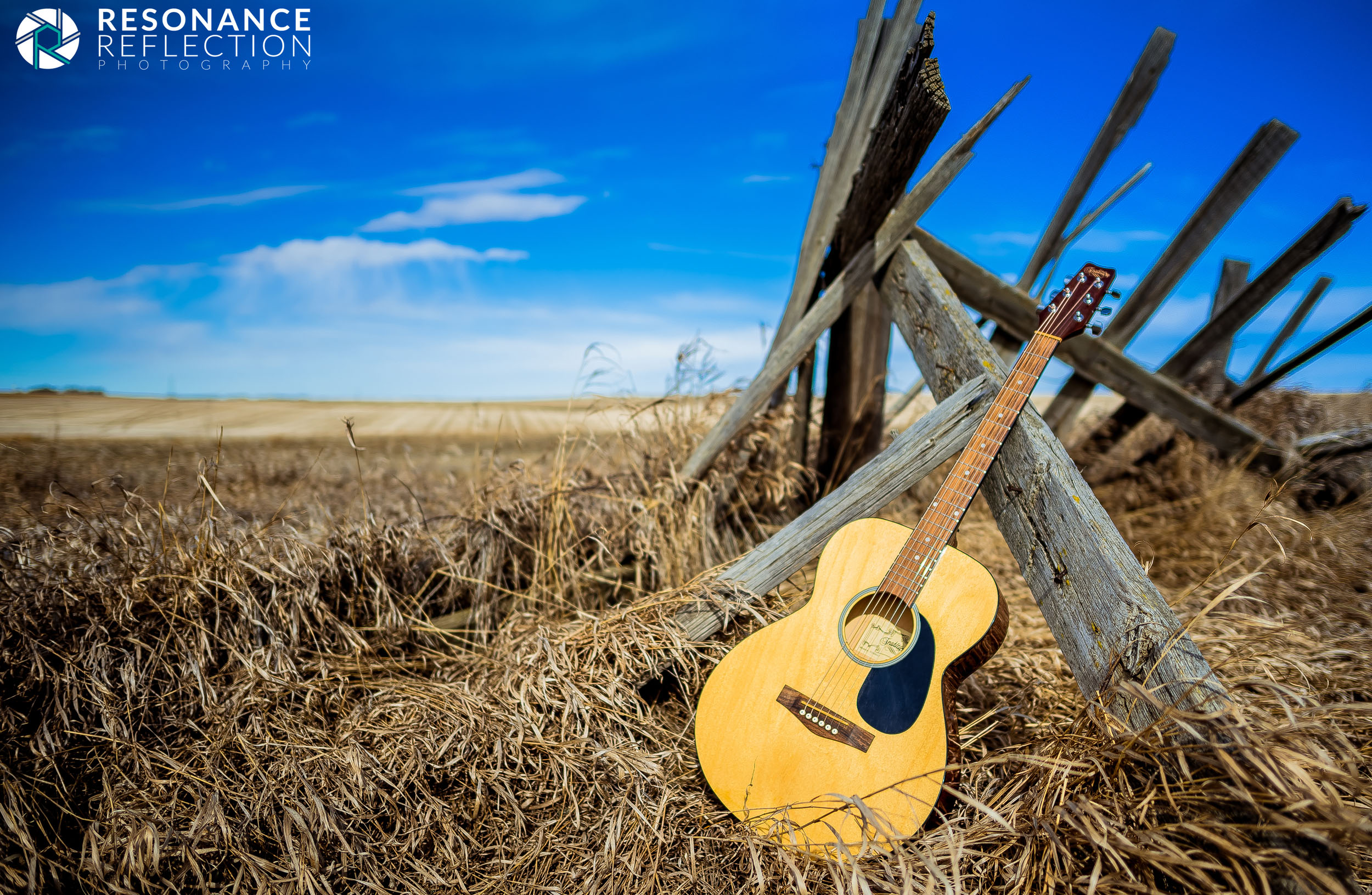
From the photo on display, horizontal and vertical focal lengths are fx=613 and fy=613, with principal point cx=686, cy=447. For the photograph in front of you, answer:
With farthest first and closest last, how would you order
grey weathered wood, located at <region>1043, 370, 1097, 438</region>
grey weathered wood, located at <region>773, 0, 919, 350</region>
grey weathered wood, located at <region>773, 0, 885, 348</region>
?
1. grey weathered wood, located at <region>1043, 370, 1097, 438</region>
2. grey weathered wood, located at <region>773, 0, 885, 348</region>
3. grey weathered wood, located at <region>773, 0, 919, 350</region>

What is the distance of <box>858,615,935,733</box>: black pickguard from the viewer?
1799mm

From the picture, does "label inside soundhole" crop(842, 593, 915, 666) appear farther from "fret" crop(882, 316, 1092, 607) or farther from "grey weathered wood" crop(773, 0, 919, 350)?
"grey weathered wood" crop(773, 0, 919, 350)

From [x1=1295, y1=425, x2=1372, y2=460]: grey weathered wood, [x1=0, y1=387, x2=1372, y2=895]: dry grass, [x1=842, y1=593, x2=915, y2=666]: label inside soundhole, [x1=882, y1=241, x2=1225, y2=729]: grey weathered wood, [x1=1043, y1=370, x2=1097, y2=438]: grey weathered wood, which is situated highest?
[x1=1043, y1=370, x2=1097, y2=438]: grey weathered wood

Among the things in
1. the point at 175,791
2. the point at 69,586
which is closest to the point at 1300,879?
the point at 175,791

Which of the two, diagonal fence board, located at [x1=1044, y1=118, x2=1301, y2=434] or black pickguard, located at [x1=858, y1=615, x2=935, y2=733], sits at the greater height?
diagonal fence board, located at [x1=1044, y1=118, x2=1301, y2=434]

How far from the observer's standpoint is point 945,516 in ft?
6.59

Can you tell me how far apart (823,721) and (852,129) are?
9.59 feet

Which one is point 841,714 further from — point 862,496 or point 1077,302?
point 1077,302

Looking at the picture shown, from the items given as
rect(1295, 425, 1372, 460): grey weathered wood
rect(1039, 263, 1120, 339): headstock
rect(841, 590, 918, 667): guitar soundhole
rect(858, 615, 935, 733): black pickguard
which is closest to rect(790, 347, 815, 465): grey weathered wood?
rect(1039, 263, 1120, 339): headstock

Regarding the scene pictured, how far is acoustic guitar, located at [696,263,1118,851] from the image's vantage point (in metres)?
1.75

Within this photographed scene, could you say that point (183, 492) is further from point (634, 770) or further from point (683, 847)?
point (683, 847)

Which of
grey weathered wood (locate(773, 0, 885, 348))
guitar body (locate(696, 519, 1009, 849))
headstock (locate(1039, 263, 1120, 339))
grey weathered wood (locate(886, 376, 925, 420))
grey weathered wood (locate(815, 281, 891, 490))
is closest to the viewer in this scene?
guitar body (locate(696, 519, 1009, 849))

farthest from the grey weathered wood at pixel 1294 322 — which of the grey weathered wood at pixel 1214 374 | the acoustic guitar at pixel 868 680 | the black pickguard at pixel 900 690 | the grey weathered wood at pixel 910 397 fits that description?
the black pickguard at pixel 900 690

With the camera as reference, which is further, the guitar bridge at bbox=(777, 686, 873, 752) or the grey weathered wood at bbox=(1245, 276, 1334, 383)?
the grey weathered wood at bbox=(1245, 276, 1334, 383)
